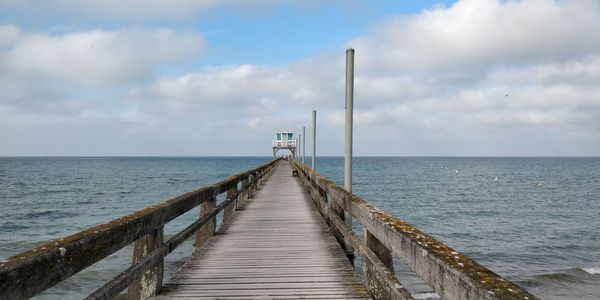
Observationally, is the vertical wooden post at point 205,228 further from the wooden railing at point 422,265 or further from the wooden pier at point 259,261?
the wooden railing at point 422,265

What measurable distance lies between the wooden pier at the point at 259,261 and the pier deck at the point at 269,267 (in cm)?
1

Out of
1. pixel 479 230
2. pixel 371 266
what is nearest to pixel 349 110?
pixel 371 266

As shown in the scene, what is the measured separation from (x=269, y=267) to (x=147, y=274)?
1701mm

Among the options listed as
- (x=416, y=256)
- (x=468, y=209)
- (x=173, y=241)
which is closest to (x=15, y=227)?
(x=173, y=241)

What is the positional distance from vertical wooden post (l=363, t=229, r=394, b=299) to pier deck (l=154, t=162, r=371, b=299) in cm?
20

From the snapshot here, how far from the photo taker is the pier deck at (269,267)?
166 inches

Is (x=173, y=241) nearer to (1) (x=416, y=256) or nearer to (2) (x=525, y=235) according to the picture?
(1) (x=416, y=256)

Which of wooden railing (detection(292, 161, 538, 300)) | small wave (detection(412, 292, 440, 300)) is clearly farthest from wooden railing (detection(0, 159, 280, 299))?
Answer: small wave (detection(412, 292, 440, 300))

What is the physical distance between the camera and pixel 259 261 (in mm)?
5641

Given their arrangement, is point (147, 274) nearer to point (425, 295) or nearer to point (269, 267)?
point (269, 267)

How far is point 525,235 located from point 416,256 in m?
22.9

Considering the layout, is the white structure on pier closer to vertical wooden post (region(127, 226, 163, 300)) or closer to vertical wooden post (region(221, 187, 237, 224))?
vertical wooden post (region(221, 187, 237, 224))

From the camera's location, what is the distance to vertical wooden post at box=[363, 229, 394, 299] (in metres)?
3.66

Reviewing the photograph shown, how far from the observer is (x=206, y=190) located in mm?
6457
